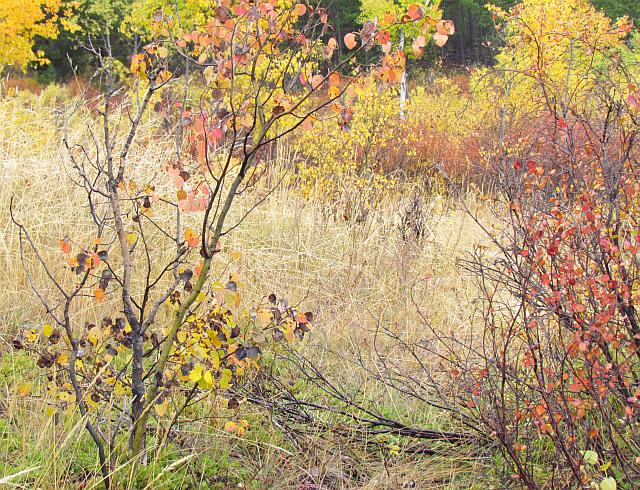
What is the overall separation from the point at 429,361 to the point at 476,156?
7.43 m

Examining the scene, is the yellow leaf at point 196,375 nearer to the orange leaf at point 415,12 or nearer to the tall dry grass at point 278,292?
the tall dry grass at point 278,292

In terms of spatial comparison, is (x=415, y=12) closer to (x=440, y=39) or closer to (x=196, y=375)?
(x=440, y=39)

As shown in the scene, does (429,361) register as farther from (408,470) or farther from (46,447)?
(46,447)

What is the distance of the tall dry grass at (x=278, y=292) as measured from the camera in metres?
2.30

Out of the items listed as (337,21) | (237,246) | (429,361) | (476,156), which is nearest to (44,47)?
(337,21)

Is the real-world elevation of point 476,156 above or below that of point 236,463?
below

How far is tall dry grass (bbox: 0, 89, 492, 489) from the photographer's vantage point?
90.7 inches

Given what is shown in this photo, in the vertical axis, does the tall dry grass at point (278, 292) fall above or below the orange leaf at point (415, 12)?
below

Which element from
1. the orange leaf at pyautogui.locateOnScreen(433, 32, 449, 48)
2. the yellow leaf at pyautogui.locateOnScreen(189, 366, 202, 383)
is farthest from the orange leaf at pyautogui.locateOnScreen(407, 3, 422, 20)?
the yellow leaf at pyautogui.locateOnScreen(189, 366, 202, 383)

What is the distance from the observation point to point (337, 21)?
32.7 m

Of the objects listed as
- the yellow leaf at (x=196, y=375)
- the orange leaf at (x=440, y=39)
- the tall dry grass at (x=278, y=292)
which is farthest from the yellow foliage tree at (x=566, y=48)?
the yellow leaf at (x=196, y=375)

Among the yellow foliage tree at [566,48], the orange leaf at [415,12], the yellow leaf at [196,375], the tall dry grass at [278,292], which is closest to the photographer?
the orange leaf at [415,12]

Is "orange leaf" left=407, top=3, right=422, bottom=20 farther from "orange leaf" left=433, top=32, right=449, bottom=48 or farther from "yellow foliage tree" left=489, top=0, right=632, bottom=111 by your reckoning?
"yellow foliage tree" left=489, top=0, right=632, bottom=111

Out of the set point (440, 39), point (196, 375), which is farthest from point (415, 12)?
point (196, 375)
